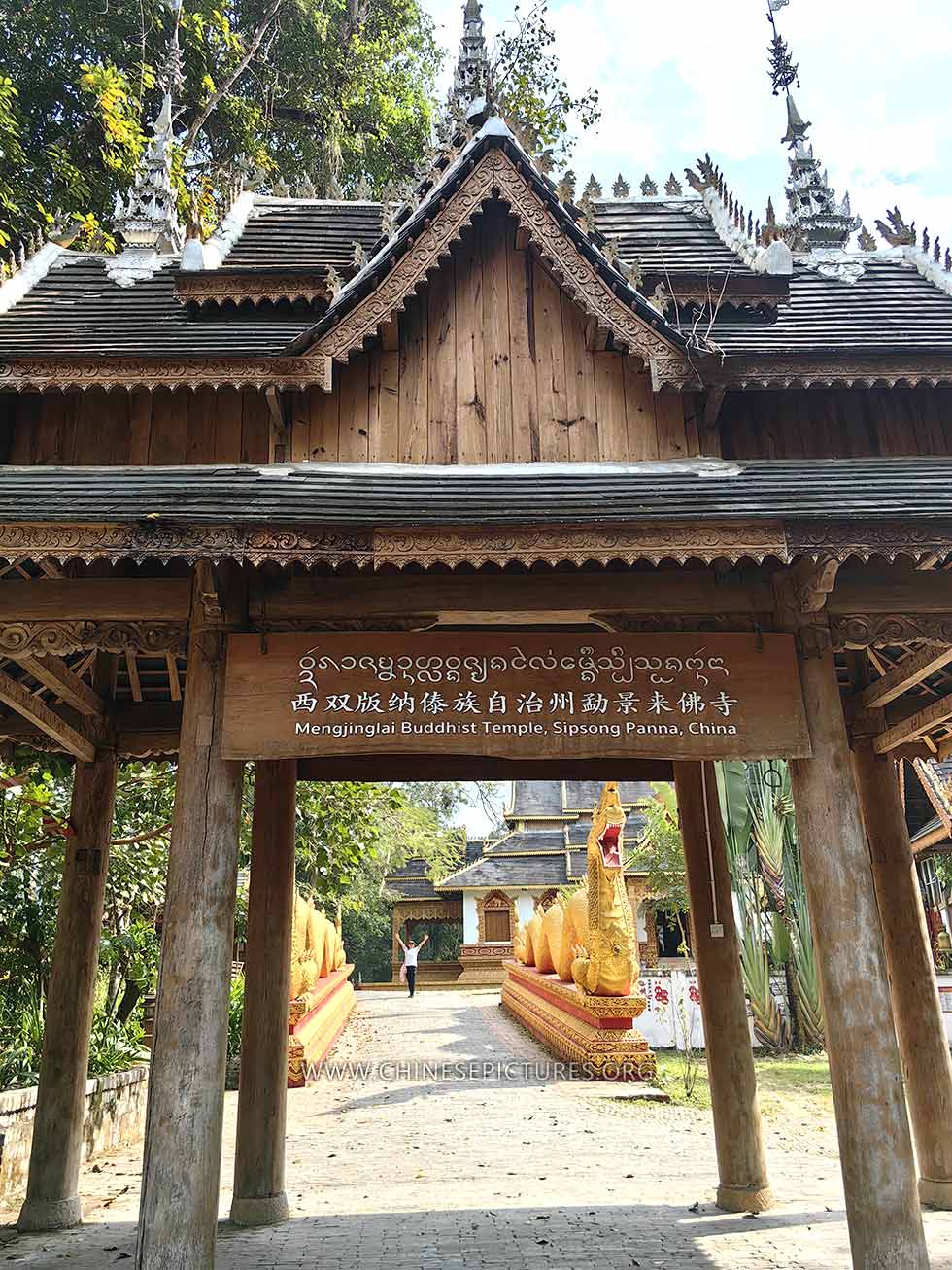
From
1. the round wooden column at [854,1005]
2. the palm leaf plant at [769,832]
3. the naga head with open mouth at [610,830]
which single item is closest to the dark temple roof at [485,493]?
the round wooden column at [854,1005]

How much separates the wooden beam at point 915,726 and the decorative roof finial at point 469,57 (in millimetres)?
6677

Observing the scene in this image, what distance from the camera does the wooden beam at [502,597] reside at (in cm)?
586

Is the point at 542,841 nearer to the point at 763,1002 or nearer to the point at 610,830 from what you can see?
the point at 763,1002

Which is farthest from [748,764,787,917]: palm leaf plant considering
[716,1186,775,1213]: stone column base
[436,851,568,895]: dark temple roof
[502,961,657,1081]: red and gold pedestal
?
[436,851,568,895]: dark temple roof

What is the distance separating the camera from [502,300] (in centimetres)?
711

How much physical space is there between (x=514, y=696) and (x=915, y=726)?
3.93m

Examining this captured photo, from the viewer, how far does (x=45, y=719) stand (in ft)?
23.5

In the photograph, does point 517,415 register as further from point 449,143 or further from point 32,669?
point 32,669

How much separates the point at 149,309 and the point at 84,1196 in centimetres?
814

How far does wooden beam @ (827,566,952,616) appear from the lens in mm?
5812

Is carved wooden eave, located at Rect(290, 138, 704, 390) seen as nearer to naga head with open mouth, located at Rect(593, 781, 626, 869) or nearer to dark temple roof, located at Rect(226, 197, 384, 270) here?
dark temple roof, located at Rect(226, 197, 384, 270)

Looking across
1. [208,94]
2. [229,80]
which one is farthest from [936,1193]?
[208,94]

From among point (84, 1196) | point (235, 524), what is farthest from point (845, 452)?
point (84, 1196)

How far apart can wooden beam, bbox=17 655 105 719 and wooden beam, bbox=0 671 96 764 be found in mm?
145
